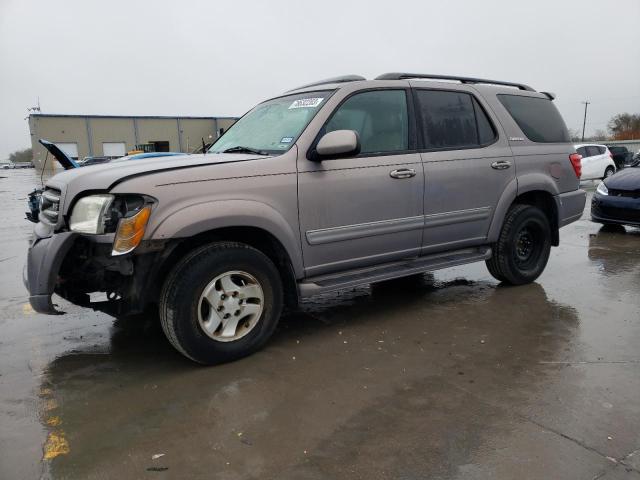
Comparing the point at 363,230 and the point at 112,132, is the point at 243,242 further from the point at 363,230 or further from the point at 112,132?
the point at 112,132

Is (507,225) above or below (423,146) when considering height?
below

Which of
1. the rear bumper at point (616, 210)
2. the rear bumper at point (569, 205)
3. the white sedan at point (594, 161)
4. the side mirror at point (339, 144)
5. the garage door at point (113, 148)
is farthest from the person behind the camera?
the garage door at point (113, 148)

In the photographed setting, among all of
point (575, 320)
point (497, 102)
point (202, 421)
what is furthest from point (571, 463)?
point (497, 102)

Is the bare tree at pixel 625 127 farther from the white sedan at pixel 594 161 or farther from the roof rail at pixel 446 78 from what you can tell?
the roof rail at pixel 446 78

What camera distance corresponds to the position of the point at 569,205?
17.2 ft

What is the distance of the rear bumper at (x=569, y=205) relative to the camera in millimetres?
5137

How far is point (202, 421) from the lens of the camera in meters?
2.62

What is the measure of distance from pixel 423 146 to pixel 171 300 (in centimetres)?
239

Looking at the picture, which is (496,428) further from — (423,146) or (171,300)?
(423,146)

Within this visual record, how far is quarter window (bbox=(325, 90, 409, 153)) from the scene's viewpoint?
12.4 ft

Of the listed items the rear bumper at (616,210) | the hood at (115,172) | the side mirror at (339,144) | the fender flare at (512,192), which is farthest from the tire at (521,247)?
the rear bumper at (616,210)

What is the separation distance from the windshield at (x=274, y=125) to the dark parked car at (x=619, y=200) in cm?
616

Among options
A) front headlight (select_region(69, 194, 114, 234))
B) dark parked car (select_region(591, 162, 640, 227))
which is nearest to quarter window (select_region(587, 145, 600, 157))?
dark parked car (select_region(591, 162, 640, 227))

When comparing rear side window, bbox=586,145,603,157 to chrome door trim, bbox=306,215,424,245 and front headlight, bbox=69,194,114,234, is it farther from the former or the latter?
front headlight, bbox=69,194,114,234
